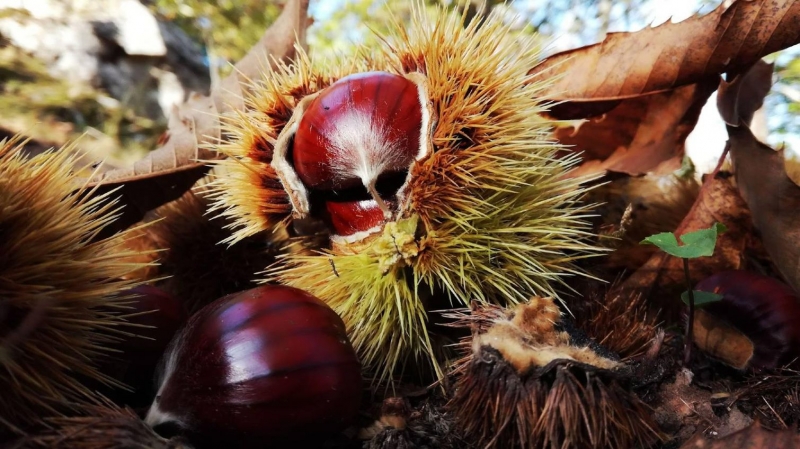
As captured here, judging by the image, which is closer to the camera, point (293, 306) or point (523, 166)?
point (293, 306)

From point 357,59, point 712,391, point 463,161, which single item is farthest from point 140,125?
point 712,391

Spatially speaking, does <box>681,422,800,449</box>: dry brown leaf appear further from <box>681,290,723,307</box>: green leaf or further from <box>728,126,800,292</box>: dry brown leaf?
<box>728,126,800,292</box>: dry brown leaf

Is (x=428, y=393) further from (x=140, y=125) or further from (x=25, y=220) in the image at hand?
(x=140, y=125)

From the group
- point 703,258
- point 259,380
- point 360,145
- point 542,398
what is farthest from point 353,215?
point 703,258

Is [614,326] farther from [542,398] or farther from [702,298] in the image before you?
[542,398]

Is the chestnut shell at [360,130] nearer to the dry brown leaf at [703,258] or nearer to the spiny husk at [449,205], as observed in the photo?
the spiny husk at [449,205]

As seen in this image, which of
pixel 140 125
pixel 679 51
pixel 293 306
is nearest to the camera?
pixel 293 306
